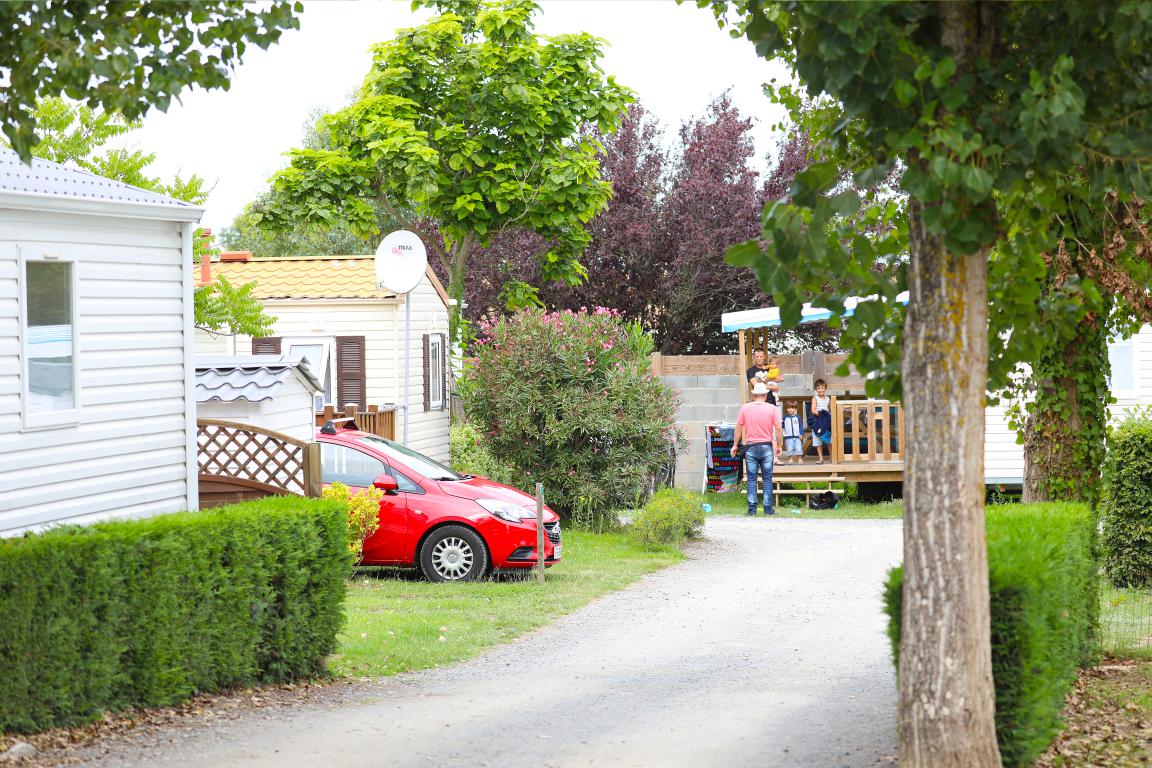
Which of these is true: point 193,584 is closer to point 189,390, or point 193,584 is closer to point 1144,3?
Result: point 189,390

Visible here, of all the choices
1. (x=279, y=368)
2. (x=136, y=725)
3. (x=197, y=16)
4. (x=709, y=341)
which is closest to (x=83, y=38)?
(x=197, y=16)

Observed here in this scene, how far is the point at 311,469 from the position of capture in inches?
446

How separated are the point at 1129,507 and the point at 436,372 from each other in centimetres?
1489

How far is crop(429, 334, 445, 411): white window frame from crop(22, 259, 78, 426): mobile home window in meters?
14.6

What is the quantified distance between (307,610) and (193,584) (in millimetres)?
1256

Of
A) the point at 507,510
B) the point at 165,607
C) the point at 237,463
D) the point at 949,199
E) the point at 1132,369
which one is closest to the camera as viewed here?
the point at 949,199

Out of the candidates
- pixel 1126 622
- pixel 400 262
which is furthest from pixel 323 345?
pixel 1126 622

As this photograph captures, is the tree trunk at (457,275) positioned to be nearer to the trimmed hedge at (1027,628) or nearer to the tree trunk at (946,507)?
the trimmed hedge at (1027,628)

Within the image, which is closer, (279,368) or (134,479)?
(134,479)

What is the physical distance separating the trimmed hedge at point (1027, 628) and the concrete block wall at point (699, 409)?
16.9 metres

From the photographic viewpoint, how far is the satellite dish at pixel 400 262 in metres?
17.9

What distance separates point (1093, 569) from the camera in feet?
29.0

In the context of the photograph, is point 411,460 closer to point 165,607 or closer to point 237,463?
point 237,463

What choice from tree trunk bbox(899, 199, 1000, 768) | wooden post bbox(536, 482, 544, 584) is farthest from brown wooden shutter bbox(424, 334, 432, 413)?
tree trunk bbox(899, 199, 1000, 768)
